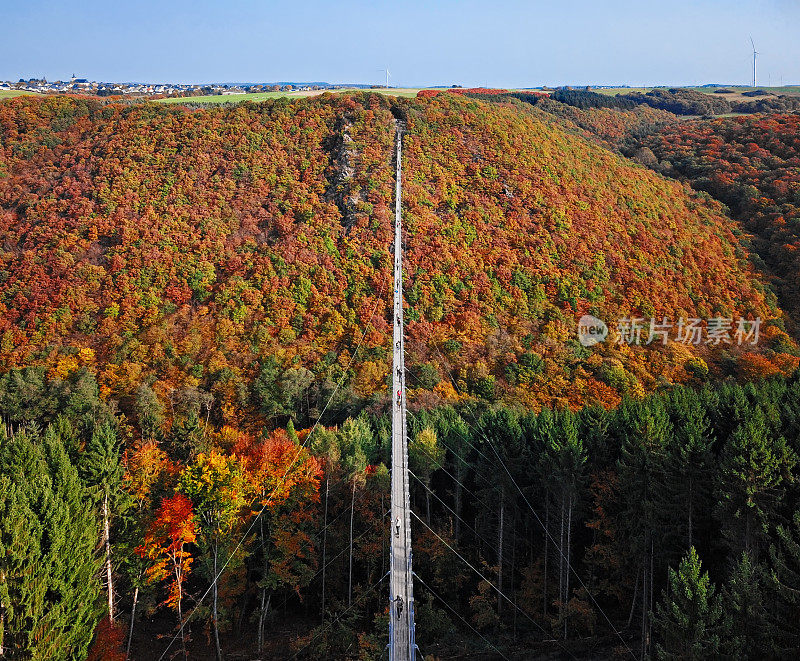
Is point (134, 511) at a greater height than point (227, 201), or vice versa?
point (227, 201)

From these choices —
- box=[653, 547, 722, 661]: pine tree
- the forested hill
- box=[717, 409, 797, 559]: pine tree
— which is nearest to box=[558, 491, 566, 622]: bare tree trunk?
box=[717, 409, 797, 559]: pine tree

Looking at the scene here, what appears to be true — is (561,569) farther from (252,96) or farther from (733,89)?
(733,89)

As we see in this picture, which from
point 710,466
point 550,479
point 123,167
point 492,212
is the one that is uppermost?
point 123,167

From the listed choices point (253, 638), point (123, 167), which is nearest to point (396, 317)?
point (253, 638)

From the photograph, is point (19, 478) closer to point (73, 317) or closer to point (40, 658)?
point (40, 658)

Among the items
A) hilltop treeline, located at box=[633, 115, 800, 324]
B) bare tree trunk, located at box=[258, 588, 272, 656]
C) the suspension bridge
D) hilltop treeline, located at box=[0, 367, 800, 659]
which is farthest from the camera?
hilltop treeline, located at box=[633, 115, 800, 324]

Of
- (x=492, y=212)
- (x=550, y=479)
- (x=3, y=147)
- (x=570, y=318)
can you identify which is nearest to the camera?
(x=550, y=479)

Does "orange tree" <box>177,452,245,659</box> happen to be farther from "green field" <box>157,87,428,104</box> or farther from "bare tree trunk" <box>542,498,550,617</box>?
"green field" <box>157,87,428,104</box>

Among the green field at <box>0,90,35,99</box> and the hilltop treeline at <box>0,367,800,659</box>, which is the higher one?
the green field at <box>0,90,35,99</box>
